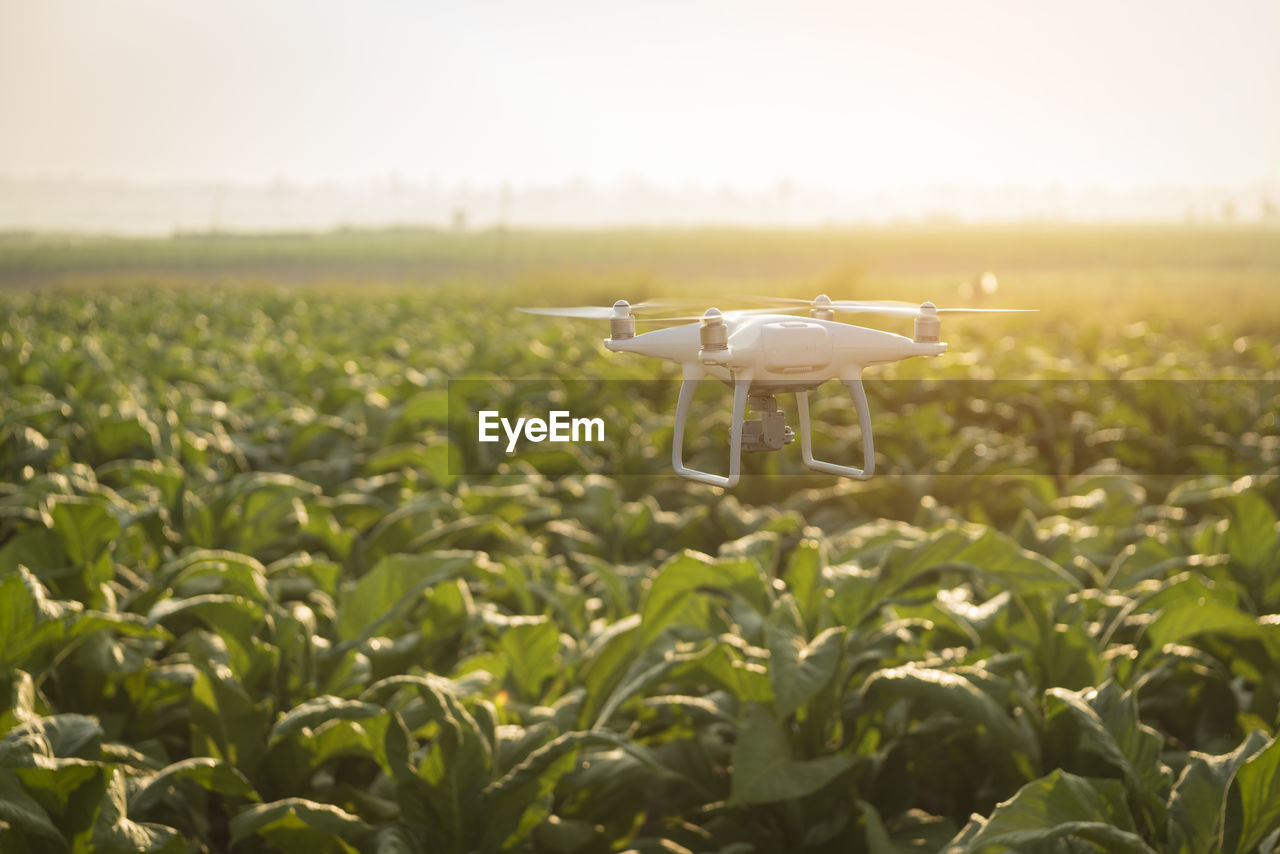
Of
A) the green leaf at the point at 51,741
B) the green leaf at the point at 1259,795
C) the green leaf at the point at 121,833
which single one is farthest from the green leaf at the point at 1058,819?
the green leaf at the point at 51,741

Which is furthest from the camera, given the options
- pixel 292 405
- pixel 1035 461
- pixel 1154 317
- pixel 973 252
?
pixel 973 252

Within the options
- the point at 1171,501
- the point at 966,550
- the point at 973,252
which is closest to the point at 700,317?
the point at 966,550

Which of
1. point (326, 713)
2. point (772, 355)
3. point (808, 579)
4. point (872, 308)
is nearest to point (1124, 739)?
point (808, 579)

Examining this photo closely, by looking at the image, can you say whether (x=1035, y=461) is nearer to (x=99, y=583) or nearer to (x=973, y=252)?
(x=99, y=583)

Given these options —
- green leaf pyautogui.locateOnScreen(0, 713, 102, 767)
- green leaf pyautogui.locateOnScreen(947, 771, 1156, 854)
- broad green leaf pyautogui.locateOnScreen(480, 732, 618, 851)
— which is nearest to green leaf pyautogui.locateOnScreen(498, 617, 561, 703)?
broad green leaf pyautogui.locateOnScreen(480, 732, 618, 851)

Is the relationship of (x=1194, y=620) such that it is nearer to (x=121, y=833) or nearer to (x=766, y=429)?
(x=766, y=429)

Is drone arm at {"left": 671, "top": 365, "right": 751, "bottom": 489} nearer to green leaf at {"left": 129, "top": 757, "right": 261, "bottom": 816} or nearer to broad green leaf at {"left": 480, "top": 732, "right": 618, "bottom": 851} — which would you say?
broad green leaf at {"left": 480, "top": 732, "right": 618, "bottom": 851}
